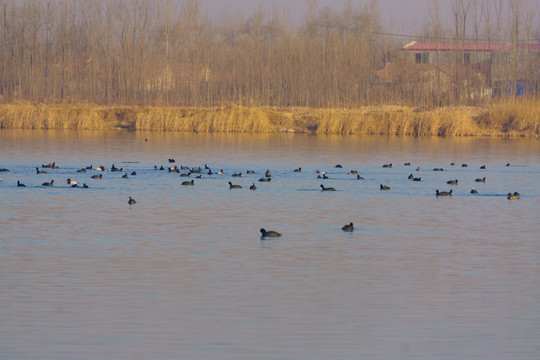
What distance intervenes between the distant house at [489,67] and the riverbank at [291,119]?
407cm

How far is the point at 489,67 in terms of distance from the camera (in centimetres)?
7719

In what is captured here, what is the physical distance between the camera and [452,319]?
1193cm

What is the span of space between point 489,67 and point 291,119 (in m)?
→ 22.4

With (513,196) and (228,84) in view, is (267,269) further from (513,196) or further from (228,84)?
(228,84)

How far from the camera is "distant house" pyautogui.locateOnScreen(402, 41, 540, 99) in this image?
65.4 meters

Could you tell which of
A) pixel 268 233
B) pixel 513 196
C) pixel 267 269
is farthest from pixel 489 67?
pixel 267 269

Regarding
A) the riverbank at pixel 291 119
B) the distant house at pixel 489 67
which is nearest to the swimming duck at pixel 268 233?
the riverbank at pixel 291 119

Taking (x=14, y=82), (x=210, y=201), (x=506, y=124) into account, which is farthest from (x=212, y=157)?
(x=14, y=82)

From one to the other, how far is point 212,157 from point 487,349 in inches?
1276

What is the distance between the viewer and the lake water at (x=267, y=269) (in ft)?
35.5

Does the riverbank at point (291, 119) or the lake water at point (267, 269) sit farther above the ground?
the riverbank at point (291, 119)

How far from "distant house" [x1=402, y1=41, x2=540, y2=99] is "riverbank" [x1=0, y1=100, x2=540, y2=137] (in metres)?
4.07

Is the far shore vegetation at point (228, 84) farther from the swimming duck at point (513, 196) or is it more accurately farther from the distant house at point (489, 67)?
the swimming duck at point (513, 196)

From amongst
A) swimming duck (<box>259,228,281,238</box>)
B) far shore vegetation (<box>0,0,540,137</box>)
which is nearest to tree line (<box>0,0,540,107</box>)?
far shore vegetation (<box>0,0,540,137</box>)
